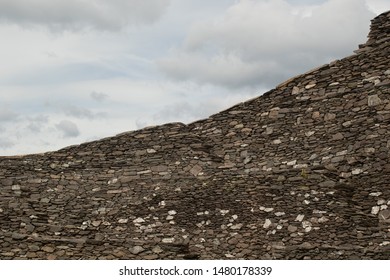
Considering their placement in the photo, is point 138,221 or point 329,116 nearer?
point 138,221

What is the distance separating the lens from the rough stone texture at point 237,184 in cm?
Result: 1836

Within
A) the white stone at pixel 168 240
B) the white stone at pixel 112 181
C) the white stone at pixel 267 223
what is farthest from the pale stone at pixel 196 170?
the white stone at pixel 267 223

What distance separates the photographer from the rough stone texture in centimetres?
1836

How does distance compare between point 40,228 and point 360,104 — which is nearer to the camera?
point 40,228

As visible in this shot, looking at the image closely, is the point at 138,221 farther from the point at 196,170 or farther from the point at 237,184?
→ the point at 196,170

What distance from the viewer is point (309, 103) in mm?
24375

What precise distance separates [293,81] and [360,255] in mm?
→ 9813

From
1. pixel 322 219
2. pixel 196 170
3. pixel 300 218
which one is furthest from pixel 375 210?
pixel 196 170

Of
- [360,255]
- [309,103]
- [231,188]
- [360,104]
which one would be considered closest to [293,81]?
[309,103]

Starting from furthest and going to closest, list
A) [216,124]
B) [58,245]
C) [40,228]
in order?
[216,124], [40,228], [58,245]

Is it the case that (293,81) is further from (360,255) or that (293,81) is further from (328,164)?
(360,255)

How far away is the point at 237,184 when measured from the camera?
21.0 meters

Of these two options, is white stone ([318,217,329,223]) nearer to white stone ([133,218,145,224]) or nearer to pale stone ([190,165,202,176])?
white stone ([133,218,145,224])

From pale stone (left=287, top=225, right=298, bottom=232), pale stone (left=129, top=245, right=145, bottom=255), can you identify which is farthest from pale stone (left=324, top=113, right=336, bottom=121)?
pale stone (left=129, top=245, right=145, bottom=255)
